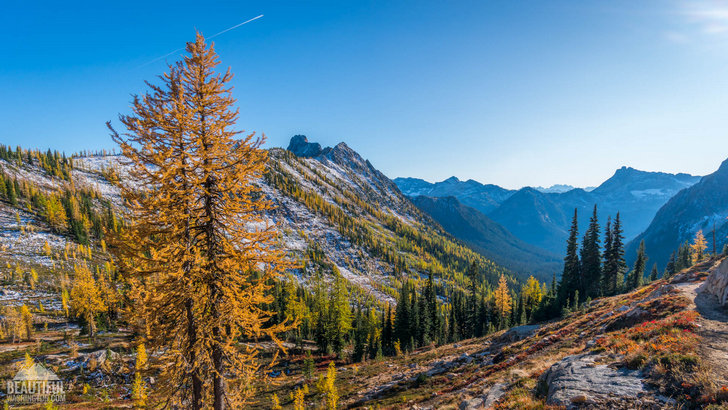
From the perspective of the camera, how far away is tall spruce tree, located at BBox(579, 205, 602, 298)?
5616cm

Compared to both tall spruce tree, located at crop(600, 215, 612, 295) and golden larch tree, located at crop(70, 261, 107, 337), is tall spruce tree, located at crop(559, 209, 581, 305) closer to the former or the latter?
tall spruce tree, located at crop(600, 215, 612, 295)

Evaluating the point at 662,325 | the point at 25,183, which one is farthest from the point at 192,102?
the point at 25,183

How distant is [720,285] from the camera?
1978 cm

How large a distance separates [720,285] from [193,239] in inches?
1312

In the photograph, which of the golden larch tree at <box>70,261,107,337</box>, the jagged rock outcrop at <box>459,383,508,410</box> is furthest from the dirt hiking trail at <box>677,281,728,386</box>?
the golden larch tree at <box>70,261,107,337</box>

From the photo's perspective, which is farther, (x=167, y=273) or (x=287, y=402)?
(x=287, y=402)

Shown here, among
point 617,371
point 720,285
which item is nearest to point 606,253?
point 720,285

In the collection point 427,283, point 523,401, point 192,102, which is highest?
point 192,102

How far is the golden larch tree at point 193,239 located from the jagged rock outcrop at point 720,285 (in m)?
28.3

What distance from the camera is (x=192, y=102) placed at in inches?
393

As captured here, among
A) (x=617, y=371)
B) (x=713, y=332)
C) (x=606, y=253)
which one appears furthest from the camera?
(x=606, y=253)

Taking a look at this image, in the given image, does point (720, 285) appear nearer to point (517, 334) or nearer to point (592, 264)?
point (517, 334)

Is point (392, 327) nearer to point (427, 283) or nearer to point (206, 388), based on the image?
point (427, 283)

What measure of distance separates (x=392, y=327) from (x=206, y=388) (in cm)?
6331
